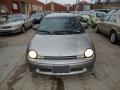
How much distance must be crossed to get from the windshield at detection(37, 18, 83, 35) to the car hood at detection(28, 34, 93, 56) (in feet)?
1.11

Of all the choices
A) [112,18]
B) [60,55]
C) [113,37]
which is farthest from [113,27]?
[60,55]

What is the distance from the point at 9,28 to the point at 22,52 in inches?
191

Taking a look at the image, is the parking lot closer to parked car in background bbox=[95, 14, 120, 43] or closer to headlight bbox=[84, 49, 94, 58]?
headlight bbox=[84, 49, 94, 58]

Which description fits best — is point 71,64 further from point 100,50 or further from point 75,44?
point 100,50

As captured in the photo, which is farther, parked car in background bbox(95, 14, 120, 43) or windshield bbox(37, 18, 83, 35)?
parked car in background bbox(95, 14, 120, 43)

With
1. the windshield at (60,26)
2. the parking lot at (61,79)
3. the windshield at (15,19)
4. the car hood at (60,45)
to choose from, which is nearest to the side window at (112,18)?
the parking lot at (61,79)

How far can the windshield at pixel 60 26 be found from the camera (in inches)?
214

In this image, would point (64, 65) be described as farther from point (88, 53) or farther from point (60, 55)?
point (88, 53)

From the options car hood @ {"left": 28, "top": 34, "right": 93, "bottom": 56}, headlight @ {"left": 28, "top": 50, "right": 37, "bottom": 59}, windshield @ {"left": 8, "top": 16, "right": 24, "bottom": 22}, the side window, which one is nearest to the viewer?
car hood @ {"left": 28, "top": 34, "right": 93, "bottom": 56}

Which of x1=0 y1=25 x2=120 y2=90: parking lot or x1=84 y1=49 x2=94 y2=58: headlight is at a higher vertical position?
x1=84 y1=49 x2=94 y2=58: headlight

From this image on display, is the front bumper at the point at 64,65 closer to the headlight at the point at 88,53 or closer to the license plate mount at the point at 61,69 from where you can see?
the license plate mount at the point at 61,69

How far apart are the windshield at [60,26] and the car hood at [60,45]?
34cm

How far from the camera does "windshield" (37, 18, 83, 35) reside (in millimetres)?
5445

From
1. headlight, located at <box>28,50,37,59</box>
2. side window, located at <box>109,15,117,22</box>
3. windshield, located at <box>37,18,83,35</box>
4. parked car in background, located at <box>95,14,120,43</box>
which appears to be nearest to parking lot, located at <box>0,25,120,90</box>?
headlight, located at <box>28,50,37,59</box>
